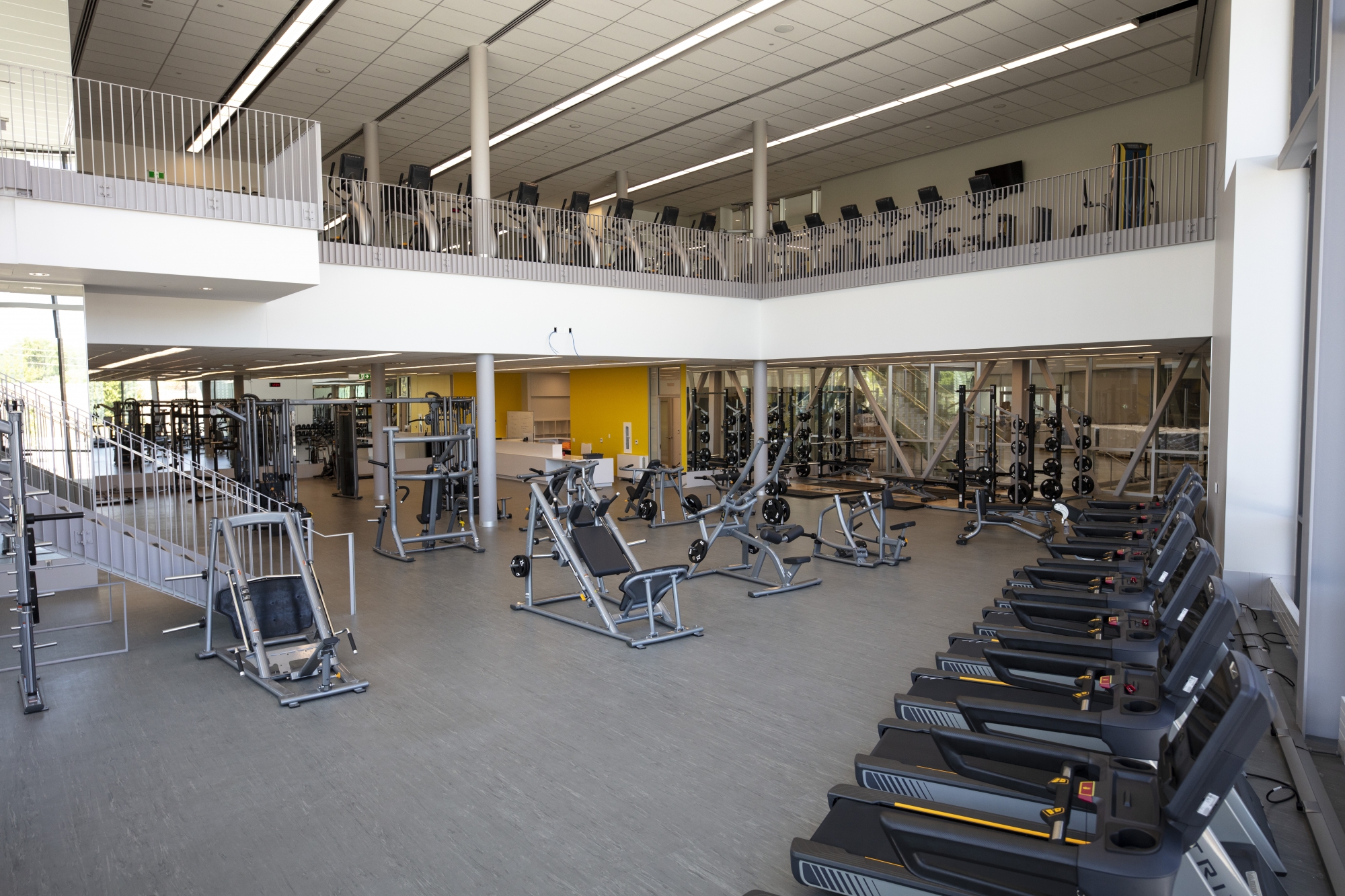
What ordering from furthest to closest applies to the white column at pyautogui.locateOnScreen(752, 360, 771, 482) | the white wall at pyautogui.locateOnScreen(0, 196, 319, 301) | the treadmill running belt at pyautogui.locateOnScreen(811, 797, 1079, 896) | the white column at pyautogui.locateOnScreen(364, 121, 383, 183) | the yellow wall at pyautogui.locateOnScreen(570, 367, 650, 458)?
1. the yellow wall at pyautogui.locateOnScreen(570, 367, 650, 458)
2. the white column at pyautogui.locateOnScreen(752, 360, 771, 482)
3. the white column at pyautogui.locateOnScreen(364, 121, 383, 183)
4. the white wall at pyautogui.locateOnScreen(0, 196, 319, 301)
5. the treadmill running belt at pyautogui.locateOnScreen(811, 797, 1079, 896)

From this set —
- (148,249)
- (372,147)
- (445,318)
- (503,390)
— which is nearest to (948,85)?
(445,318)

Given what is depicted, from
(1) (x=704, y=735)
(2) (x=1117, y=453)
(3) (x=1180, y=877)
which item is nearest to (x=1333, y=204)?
(3) (x=1180, y=877)

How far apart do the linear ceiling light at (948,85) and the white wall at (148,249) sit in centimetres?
912

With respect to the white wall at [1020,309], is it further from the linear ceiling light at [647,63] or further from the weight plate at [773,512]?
the linear ceiling light at [647,63]

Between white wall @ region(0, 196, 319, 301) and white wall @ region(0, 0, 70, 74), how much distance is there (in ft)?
6.00

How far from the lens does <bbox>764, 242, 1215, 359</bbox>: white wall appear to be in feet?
28.7

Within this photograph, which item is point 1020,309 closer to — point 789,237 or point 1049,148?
point 789,237

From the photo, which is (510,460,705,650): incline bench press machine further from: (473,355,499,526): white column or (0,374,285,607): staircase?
(473,355,499,526): white column

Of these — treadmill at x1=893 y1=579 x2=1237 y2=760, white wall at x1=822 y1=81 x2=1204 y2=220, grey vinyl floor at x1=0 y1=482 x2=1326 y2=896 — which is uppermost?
white wall at x1=822 y1=81 x2=1204 y2=220

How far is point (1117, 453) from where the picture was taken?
13695 millimetres

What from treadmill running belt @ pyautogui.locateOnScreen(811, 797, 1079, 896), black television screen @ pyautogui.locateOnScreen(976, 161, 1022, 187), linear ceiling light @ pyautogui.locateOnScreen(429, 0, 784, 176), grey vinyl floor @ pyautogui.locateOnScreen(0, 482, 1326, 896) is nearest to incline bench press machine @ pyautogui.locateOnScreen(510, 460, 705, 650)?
grey vinyl floor @ pyautogui.locateOnScreen(0, 482, 1326, 896)

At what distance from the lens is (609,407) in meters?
17.7

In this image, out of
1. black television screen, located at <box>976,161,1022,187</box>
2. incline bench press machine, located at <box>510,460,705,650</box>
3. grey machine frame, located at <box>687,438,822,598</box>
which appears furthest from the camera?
black television screen, located at <box>976,161,1022,187</box>

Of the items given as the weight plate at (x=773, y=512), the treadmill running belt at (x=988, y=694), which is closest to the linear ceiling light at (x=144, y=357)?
the weight plate at (x=773, y=512)
